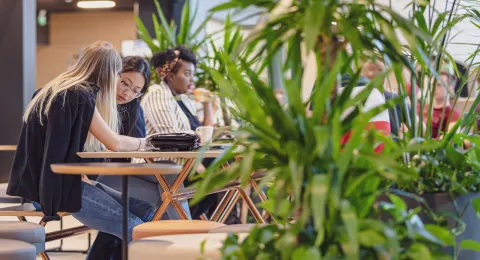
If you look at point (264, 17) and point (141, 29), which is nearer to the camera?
point (264, 17)

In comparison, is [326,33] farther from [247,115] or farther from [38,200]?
[38,200]

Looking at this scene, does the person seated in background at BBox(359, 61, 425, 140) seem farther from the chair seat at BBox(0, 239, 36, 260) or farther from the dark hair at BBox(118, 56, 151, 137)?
the chair seat at BBox(0, 239, 36, 260)

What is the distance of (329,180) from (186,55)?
4062 millimetres

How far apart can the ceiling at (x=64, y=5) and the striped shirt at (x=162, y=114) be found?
22.0ft

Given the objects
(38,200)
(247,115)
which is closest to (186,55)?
(38,200)

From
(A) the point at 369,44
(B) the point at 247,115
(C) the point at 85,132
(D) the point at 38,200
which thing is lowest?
(D) the point at 38,200

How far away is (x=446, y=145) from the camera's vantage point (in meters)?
2.49

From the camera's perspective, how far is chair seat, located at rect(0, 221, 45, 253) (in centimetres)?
326

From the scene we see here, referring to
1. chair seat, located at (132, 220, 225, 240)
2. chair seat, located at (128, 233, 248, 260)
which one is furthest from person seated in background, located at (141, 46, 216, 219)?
chair seat, located at (128, 233, 248, 260)

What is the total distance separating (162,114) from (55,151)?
4.95 ft

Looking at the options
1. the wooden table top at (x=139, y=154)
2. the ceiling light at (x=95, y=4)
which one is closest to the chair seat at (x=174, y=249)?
the wooden table top at (x=139, y=154)

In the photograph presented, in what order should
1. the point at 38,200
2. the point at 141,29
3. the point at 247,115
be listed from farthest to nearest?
1. the point at 141,29
2. the point at 38,200
3. the point at 247,115

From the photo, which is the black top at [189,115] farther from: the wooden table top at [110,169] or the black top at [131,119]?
the wooden table top at [110,169]

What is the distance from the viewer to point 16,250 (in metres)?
2.93
